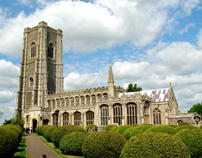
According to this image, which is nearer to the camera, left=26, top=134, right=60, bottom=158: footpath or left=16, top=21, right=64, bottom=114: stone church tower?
left=26, top=134, right=60, bottom=158: footpath

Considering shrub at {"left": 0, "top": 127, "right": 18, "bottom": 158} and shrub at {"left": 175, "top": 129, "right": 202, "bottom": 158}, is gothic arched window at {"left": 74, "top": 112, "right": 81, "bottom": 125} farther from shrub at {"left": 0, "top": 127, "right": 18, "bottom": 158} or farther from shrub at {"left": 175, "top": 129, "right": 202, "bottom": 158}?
shrub at {"left": 175, "top": 129, "right": 202, "bottom": 158}

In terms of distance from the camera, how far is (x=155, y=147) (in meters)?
8.59

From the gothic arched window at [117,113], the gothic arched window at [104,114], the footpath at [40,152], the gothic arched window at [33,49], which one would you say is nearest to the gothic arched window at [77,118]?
the gothic arched window at [104,114]

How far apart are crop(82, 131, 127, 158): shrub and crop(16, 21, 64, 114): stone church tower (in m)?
53.4

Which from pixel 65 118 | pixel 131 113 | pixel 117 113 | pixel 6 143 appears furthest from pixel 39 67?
pixel 6 143

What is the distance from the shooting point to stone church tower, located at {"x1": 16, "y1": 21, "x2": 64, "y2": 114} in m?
66.2

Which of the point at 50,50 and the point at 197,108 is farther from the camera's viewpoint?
the point at 50,50

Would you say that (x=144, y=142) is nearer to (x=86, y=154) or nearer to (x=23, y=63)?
(x=86, y=154)

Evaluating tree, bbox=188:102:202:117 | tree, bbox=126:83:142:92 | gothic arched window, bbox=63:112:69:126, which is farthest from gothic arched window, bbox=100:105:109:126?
tree, bbox=188:102:202:117

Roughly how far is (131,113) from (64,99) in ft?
95.4

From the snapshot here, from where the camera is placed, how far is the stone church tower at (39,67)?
217 feet

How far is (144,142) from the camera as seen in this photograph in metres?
8.84

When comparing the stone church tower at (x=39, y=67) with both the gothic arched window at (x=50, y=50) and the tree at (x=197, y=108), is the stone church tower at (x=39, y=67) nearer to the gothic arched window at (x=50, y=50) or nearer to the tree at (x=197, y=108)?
the gothic arched window at (x=50, y=50)

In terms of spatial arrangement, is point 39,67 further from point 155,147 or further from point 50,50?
point 155,147
